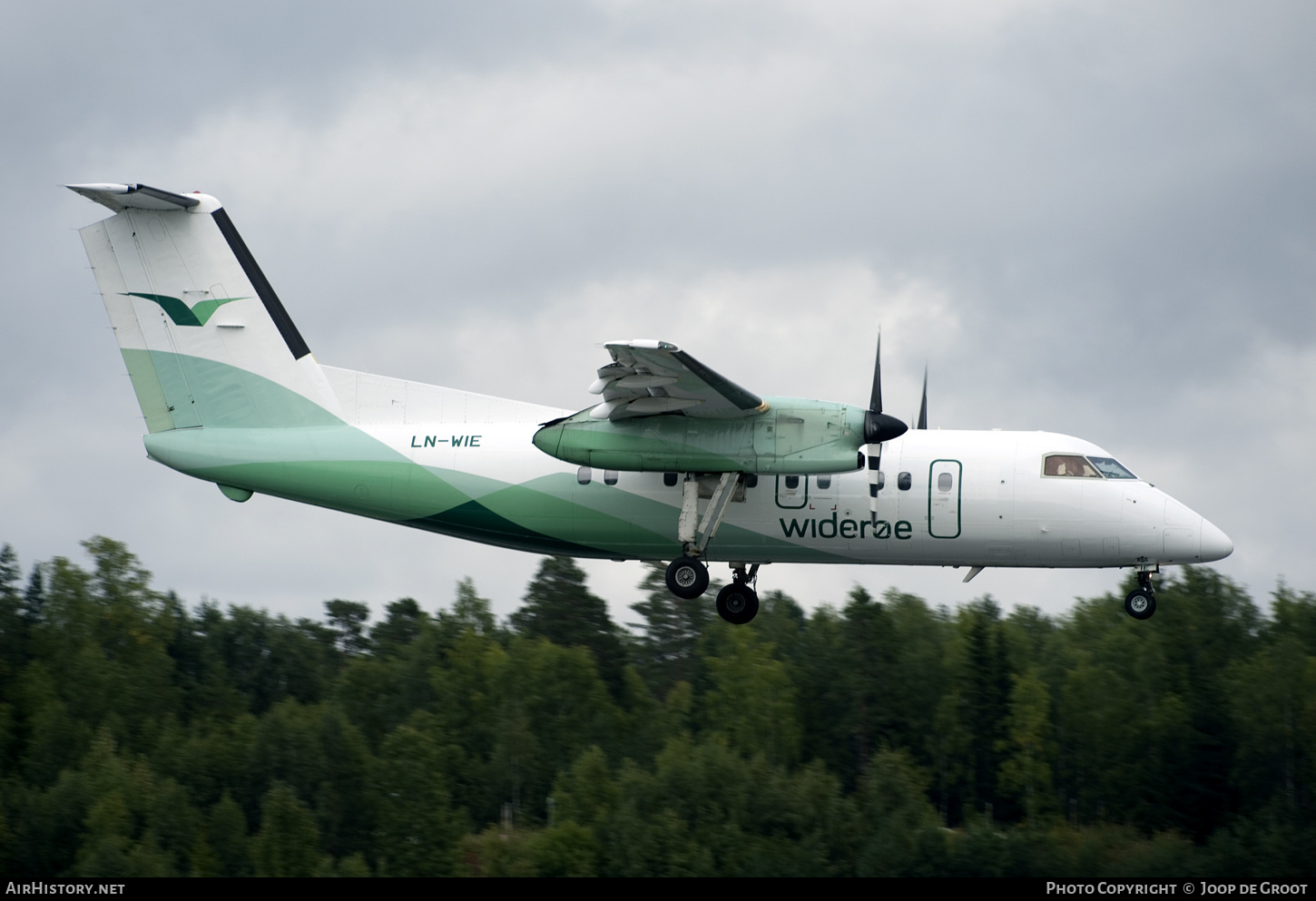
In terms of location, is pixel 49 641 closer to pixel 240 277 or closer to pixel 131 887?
pixel 131 887

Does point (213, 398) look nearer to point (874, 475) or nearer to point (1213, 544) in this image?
point (874, 475)

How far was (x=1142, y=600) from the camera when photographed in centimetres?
2022

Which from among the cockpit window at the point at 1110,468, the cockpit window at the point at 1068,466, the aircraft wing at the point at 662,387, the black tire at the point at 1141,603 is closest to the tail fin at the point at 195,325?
the aircraft wing at the point at 662,387

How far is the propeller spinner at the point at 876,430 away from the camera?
19.0 meters

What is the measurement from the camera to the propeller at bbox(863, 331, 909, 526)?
18984 mm

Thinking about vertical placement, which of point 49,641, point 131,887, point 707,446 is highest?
point 707,446

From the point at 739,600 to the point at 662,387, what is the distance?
3810mm

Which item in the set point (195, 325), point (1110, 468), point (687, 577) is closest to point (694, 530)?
point (687, 577)

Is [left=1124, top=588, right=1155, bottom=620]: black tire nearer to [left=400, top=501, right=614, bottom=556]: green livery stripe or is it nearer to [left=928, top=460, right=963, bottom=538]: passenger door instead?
[left=928, top=460, right=963, bottom=538]: passenger door

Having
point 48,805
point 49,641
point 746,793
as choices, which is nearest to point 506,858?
point 746,793

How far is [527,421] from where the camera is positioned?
68.9ft

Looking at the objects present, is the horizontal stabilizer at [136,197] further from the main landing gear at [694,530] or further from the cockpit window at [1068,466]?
the cockpit window at [1068,466]

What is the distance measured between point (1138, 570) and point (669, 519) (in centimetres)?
632

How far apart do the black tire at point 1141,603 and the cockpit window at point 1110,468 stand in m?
1.55
